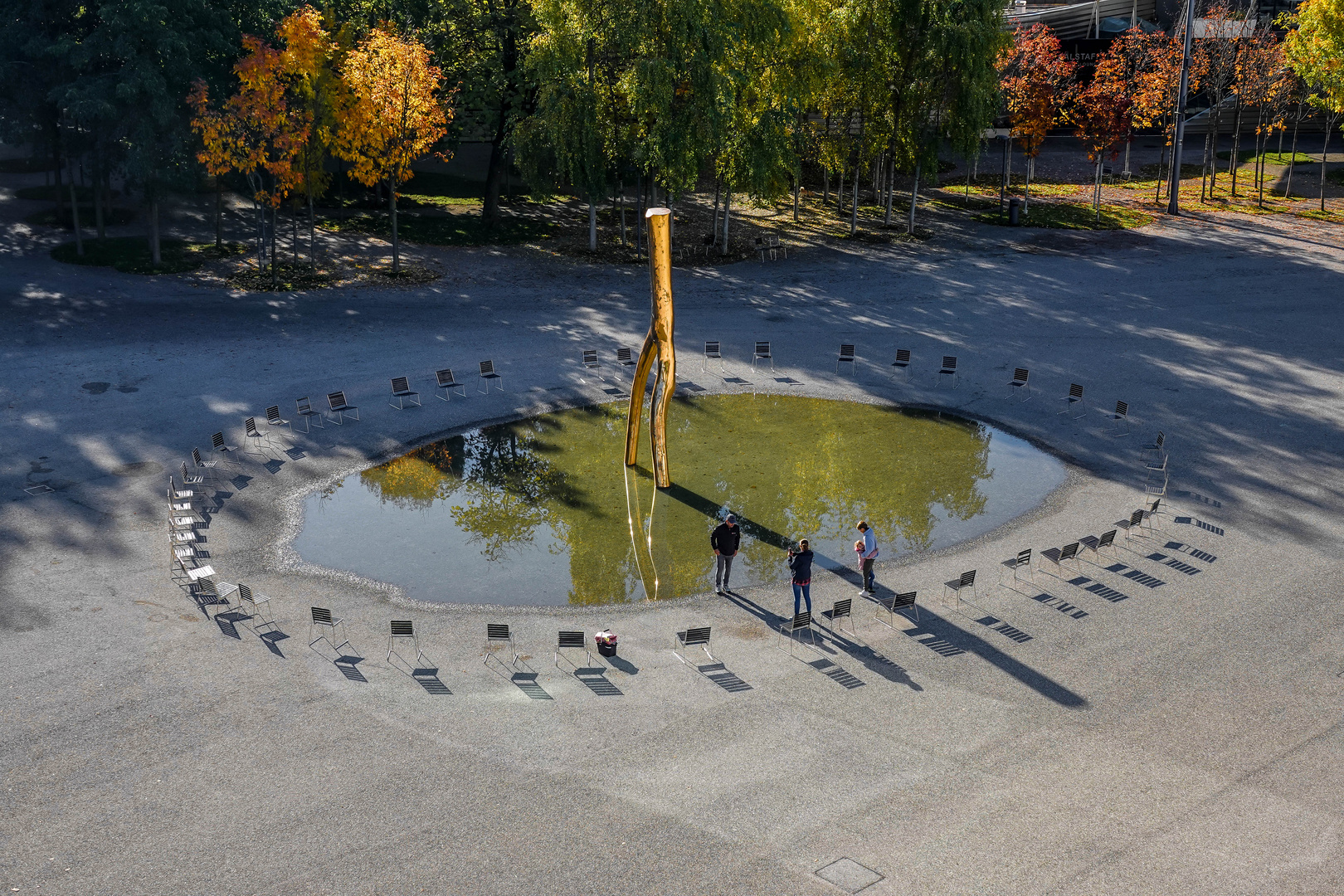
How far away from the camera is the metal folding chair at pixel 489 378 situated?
88.1 ft

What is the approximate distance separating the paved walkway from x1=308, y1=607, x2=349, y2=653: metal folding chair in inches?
8.4

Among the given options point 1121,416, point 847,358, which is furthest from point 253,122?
point 1121,416

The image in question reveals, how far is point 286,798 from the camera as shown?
1223 centimetres

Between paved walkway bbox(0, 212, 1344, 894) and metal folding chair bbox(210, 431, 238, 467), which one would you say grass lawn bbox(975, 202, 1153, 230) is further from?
metal folding chair bbox(210, 431, 238, 467)

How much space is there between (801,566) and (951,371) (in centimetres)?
1269

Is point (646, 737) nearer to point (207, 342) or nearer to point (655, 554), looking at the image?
Result: point (655, 554)

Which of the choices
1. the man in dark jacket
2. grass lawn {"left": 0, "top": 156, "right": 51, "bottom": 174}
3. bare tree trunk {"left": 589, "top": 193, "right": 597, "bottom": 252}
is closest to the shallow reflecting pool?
the man in dark jacket

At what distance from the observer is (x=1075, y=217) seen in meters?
45.6

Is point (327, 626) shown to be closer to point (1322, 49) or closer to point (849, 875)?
point (849, 875)

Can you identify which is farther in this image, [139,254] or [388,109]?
[139,254]

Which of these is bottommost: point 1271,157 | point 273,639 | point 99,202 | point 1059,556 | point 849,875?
point 849,875

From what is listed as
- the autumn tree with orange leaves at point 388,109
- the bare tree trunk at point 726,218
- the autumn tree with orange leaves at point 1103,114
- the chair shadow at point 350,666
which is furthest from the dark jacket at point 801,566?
the autumn tree with orange leaves at point 1103,114

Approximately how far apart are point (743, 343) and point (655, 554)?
12396mm

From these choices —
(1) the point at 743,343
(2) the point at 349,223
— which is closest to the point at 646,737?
(1) the point at 743,343
